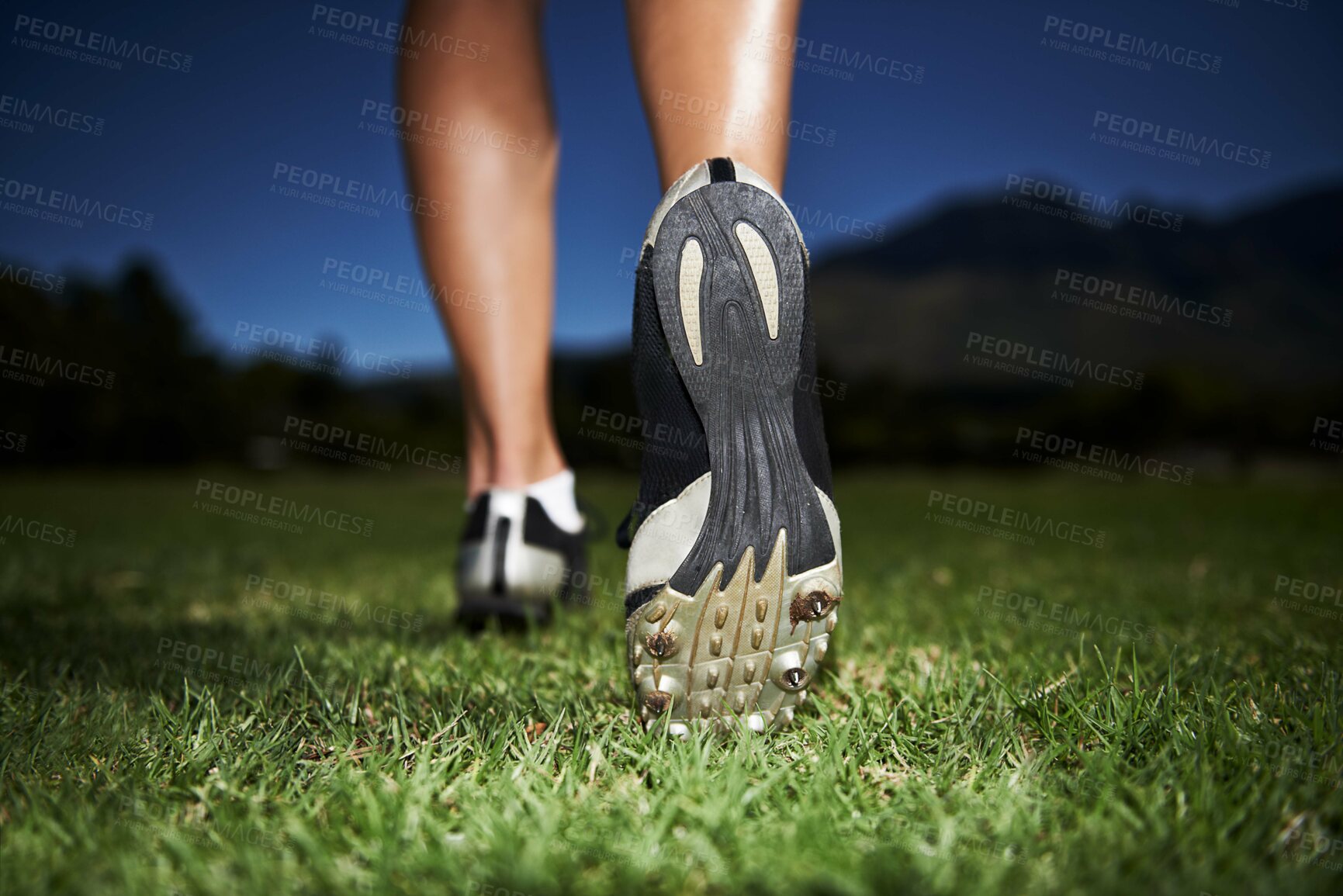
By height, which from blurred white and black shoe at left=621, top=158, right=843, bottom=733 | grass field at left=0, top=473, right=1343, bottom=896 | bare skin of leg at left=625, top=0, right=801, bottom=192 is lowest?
grass field at left=0, top=473, right=1343, bottom=896

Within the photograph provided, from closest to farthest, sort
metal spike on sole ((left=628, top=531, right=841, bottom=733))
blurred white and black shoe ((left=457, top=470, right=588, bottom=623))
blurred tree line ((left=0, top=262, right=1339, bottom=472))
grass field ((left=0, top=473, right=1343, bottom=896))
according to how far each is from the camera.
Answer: grass field ((left=0, top=473, right=1343, bottom=896)) < metal spike on sole ((left=628, top=531, right=841, bottom=733)) < blurred white and black shoe ((left=457, top=470, right=588, bottom=623)) < blurred tree line ((left=0, top=262, right=1339, bottom=472))

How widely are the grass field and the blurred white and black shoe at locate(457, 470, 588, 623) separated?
0.07m

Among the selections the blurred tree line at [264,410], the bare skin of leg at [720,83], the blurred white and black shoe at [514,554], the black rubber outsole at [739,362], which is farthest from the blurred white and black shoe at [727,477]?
the blurred tree line at [264,410]

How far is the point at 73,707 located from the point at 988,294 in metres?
152

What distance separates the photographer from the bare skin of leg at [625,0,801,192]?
1.26m

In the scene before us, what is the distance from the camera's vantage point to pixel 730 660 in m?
1.09

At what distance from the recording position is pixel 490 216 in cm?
183

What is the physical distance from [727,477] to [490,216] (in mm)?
1045

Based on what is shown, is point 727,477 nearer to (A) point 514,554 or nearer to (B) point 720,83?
(B) point 720,83

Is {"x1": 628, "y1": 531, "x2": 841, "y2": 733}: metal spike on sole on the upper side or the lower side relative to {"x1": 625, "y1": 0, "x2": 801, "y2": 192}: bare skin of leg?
lower

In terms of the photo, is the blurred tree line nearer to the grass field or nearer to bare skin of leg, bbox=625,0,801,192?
the grass field

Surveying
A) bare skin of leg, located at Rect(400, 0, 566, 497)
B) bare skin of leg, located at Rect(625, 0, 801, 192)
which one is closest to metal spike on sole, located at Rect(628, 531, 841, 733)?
bare skin of leg, located at Rect(625, 0, 801, 192)

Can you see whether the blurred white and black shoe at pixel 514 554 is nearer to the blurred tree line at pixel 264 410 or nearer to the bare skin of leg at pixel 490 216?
the bare skin of leg at pixel 490 216

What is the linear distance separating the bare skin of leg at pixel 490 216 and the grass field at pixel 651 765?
0.49 metres
